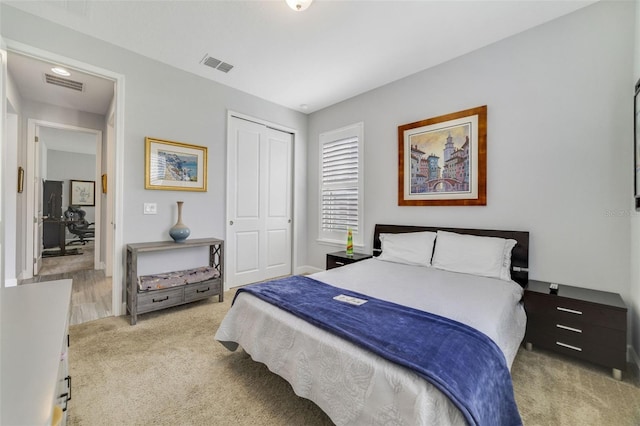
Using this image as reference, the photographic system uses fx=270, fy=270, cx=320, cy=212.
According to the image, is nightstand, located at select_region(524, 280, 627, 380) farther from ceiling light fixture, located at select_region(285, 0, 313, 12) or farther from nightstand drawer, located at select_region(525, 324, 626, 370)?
ceiling light fixture, located at select_region(285, 0, 313, 12)

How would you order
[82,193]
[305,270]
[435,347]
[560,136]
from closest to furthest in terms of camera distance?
[435,347] < [560,136] < [305,270] < [82,193]

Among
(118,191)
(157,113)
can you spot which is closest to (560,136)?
(157,113)

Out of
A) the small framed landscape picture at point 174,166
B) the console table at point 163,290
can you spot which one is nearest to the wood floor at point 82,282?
the console table at point 163,290

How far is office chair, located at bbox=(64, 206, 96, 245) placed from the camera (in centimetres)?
738

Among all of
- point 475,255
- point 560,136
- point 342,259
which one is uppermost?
point 560,136

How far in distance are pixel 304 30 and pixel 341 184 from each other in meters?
2.19

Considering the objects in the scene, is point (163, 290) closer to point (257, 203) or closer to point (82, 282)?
point (257, 203)

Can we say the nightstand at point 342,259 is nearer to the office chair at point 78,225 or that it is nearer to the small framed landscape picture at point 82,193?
the office chair at point 78,225

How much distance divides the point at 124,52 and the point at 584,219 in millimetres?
4816

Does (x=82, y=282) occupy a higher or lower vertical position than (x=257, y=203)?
lower

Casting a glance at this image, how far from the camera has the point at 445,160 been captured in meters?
3.13

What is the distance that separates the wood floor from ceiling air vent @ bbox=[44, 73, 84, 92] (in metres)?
2.61

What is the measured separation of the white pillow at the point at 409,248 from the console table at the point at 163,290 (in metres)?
2.07

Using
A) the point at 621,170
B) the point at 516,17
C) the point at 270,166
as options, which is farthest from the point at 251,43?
the point at 621,170
